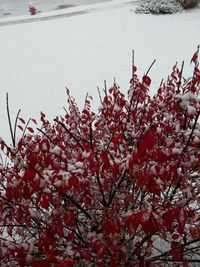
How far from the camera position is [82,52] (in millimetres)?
11508

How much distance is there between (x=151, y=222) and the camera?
6.95ft

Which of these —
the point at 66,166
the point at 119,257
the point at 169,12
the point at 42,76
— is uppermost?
the point at 169,12

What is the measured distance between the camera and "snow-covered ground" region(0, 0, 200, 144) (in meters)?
9.26

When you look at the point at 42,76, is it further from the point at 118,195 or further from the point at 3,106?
the point at 118,195

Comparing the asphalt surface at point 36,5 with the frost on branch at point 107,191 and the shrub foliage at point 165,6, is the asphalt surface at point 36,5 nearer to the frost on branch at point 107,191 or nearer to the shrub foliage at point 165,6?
the shrub foliage at point 165,6

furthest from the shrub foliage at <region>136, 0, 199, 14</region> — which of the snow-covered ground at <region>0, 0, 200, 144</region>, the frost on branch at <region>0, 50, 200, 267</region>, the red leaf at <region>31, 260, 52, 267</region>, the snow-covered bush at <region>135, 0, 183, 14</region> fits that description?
the red leaf at <region>31, 260, 52, 267</region>

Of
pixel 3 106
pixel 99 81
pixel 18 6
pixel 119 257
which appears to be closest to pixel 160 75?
pixel 99 81

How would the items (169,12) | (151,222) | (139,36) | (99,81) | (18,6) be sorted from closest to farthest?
1. (151,222)
2. (99,81)
3. (139,36)
4. (169,12)
5. (18,6)

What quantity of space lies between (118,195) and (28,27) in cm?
1286

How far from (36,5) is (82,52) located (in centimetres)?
925

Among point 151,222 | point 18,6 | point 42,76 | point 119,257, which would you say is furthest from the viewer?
point 18,6

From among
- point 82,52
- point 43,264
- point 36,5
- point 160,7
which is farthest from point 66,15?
point 43,264

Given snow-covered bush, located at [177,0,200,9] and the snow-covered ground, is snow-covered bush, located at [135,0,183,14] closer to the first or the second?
snow-covered bush, located at [177,0,200,9]

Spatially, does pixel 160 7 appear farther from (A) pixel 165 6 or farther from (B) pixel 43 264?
(B) pixel 43 264
